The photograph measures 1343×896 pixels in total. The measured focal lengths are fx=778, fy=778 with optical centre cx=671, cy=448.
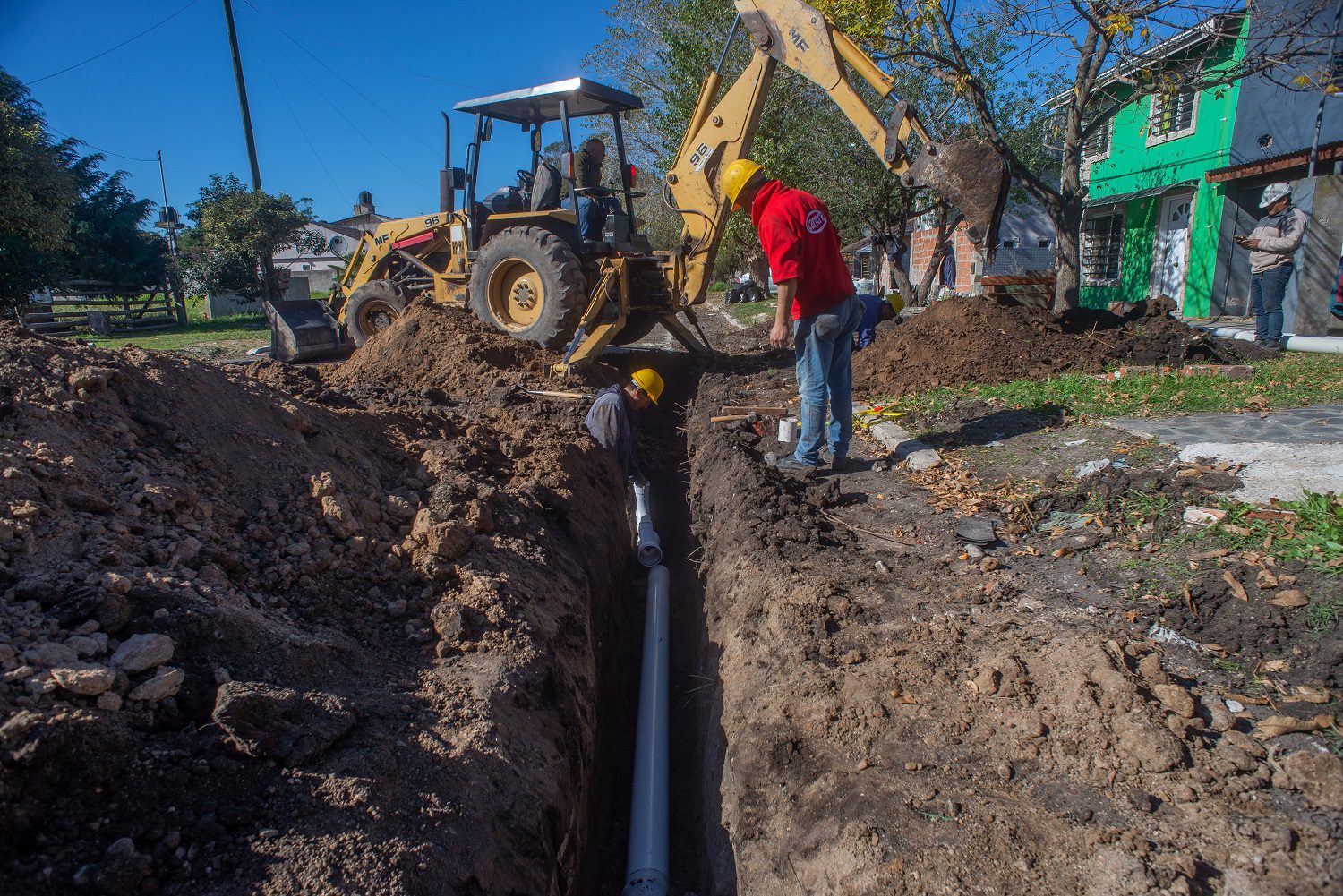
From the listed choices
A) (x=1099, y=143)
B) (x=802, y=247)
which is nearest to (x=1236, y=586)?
(x=802, y=247)

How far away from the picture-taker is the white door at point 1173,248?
14.7 m

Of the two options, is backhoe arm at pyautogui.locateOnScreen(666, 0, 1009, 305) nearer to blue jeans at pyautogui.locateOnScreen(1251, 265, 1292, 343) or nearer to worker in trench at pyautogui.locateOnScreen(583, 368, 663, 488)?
worker in trench at pyautogui.locateOnScreen(583, 368, 663, 488)

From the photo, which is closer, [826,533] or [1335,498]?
[1335,498]

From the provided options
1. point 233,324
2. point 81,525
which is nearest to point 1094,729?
point 81,525

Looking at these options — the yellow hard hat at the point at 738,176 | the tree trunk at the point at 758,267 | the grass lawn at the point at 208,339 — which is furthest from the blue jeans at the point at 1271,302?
the tree trunk at the point at 758,267

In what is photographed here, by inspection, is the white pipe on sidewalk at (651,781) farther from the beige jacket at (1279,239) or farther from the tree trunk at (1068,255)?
the tree trunk at (1068,255)

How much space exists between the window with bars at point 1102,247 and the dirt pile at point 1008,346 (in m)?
10.5

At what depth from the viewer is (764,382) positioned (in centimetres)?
873

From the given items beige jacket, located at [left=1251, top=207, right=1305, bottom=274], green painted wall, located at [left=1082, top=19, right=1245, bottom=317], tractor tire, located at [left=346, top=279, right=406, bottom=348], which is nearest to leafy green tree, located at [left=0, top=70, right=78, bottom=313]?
tractor tire, located at [left=346, top=279, right=406, bottom=348]

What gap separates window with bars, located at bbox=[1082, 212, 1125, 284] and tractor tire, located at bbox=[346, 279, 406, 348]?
1558 cm

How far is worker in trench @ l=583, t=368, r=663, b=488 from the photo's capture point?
20.3ft

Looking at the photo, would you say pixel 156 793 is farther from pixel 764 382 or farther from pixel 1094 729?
pixel 764 382

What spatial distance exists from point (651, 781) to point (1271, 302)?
26.8ft

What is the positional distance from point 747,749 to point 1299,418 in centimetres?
447
